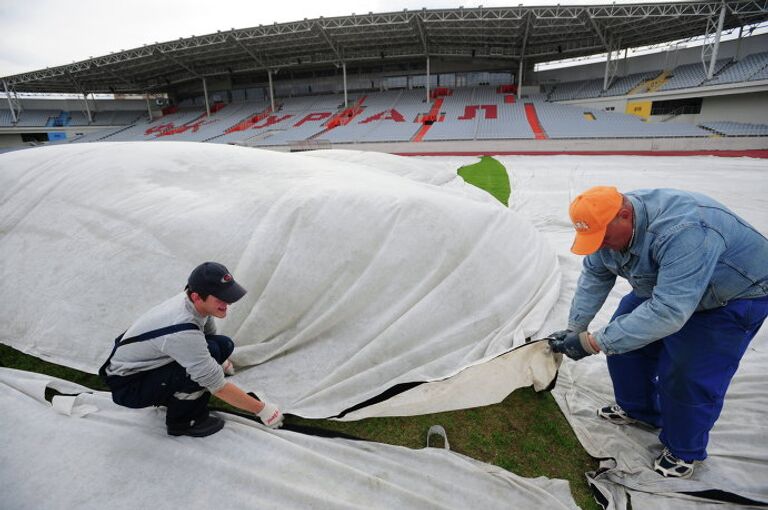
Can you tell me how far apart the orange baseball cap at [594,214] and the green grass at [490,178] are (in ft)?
14.7

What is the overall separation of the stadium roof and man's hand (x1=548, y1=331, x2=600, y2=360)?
16910 mm

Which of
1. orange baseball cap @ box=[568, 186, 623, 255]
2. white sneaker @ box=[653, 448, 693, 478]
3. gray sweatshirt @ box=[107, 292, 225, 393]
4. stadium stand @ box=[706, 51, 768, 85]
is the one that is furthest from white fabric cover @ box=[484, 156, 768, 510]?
stadium stand @ box=[706, 51, 768, 85]

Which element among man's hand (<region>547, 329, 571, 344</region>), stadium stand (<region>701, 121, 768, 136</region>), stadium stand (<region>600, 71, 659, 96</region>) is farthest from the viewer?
stadium stand (<region>600, 71, 659, 96</region>)

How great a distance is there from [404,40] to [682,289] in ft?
67.4

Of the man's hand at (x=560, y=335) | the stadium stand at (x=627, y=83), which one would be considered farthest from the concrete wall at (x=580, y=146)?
the man's hand at (x=560, y=335)

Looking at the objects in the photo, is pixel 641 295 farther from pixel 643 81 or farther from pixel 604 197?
pixel 643 81

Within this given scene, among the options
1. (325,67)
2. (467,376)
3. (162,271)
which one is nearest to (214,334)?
(162,271)

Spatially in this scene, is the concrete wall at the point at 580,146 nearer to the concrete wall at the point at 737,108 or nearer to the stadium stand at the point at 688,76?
the concrete wall at the point at 737,108

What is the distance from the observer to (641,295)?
1.52m

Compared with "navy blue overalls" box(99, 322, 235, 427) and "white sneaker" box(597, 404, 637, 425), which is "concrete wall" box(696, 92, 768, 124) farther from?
"navy blue overalls" box(99, 322, 235, 427)

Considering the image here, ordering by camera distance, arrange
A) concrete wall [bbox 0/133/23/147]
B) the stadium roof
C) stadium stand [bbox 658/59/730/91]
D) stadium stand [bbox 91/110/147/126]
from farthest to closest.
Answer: stadium stand [bbox 91/110/147/126], concrete wall [bbox 0/133/23/147], stadium stand [bbox 658/59/730/91], the stadium roof

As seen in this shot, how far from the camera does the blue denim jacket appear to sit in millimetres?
1197

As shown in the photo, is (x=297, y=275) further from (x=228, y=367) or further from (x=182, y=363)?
(x=182, y=363)

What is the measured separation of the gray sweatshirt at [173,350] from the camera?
1.34 meters
